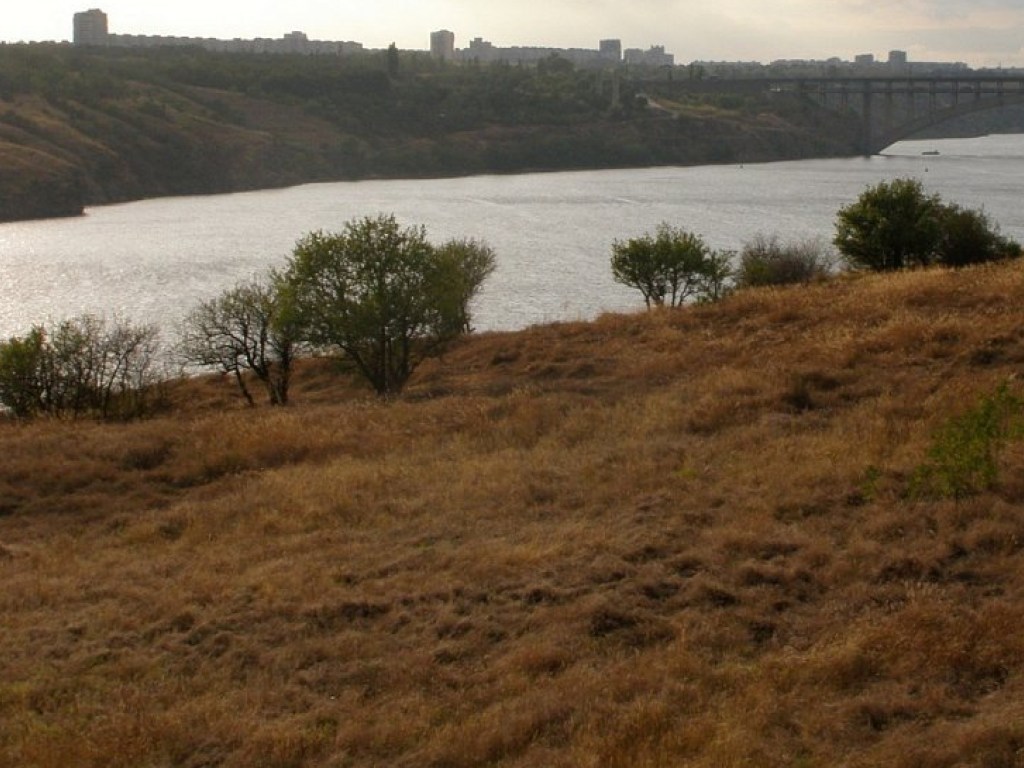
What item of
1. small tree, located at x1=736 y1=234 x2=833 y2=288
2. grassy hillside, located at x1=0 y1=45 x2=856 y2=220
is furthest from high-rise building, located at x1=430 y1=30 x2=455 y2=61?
small tree, located at x1=736 y1=234 x2=833 y2=288

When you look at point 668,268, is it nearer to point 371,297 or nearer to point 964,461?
point 371,297

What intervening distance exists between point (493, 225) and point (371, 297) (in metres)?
26.0

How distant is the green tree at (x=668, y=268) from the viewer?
22.3 meters

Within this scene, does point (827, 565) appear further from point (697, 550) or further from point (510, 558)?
point (510, 558)

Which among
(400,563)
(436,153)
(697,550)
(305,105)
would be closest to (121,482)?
(400,563)

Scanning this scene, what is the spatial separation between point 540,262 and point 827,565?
89.8 feet

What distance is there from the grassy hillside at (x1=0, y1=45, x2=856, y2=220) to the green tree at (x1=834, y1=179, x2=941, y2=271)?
35.4 m

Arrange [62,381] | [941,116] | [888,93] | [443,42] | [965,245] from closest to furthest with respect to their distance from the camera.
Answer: [62,381] < [965,245] < [941,116] < [888,93] < [443,42]

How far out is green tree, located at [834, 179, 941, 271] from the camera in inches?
750

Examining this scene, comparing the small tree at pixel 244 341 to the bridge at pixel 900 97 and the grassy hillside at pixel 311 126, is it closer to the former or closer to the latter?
the grassy hillside at pixel 311 126

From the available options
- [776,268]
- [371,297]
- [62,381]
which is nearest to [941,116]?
[776,268]

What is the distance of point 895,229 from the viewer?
19016 millimetres


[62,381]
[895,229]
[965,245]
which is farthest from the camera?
[965,245]

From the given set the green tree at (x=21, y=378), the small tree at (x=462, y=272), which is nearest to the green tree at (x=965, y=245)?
the small tree at (x=462, y=272)
